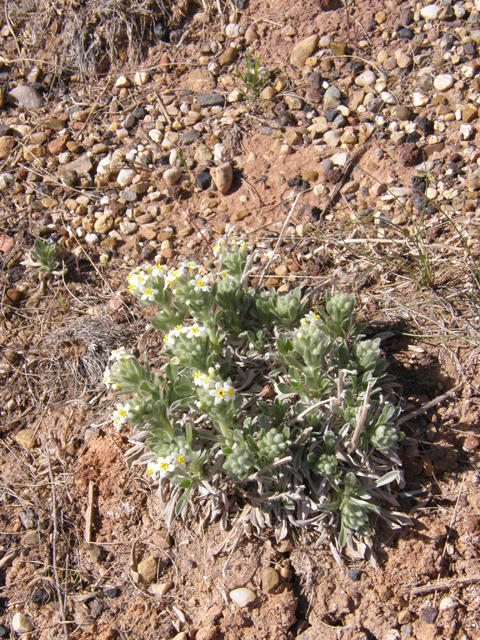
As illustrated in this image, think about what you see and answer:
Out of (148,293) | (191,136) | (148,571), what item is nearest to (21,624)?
(148,571)

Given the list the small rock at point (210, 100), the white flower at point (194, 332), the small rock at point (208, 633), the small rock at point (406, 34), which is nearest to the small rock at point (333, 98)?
the small rock at point (406, 34)

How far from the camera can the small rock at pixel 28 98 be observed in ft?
16.1

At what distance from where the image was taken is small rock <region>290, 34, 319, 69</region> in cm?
438

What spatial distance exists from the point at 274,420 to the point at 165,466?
633mm

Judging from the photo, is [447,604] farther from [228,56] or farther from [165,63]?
Result: [165,63]

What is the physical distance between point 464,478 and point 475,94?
2.89 meters

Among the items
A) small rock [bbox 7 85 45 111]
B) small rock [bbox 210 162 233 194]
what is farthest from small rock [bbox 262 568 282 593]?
small rock [bbox 7 85 45 111]

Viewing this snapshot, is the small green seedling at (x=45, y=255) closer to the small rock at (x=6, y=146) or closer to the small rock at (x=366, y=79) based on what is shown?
the small rock at (x=6, y=146)

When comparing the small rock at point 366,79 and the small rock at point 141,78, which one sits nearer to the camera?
the small rock at point 366,79

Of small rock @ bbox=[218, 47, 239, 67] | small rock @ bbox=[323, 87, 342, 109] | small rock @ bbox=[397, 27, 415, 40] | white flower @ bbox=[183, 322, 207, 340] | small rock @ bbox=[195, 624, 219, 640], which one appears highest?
small rock @ bbox=[218, 47, 239, 67]

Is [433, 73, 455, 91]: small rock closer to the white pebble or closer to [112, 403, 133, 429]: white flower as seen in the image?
the white pebble

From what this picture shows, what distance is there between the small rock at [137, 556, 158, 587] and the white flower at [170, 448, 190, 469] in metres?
0.67

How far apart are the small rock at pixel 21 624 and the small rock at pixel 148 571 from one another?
0.63 meters

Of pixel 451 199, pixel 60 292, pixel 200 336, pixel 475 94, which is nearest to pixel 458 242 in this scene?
pixel 451 199
